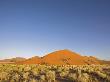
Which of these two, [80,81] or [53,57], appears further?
[53,57]

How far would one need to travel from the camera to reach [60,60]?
84.4 m

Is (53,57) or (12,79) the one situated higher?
(53,57)

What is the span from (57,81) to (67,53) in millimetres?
73642

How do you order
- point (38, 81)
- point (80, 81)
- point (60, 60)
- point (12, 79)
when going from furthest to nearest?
point (60, 60) → point (12, 79) → point (38, 81) → point (80, 81)

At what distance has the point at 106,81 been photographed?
2177cm

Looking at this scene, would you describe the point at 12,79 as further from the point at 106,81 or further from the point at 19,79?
the point at 106,81

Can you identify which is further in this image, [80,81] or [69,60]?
[69,60]

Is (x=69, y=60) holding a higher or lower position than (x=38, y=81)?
higher

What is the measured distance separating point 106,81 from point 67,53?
74.7 metres

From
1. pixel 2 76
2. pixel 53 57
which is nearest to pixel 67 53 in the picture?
pixel 53 57

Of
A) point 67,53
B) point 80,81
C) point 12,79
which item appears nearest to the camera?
point 80,81

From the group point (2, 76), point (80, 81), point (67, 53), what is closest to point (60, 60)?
point (67, 53)

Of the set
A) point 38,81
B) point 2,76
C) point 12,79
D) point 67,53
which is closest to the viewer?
point 38,81

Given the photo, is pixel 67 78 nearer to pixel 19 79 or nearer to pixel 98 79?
pixel 98 79
